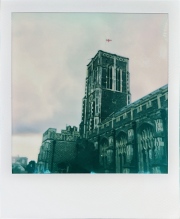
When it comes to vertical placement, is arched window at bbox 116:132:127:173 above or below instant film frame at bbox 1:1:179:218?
above

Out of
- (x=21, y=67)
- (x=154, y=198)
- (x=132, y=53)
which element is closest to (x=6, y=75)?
(x=21, y=67)

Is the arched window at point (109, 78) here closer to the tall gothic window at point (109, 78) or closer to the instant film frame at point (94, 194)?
the tall gothic window at point (109, 78)

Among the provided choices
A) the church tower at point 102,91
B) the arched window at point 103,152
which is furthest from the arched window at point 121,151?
the church tower at point 102,91

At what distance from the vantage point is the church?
96.5 inches

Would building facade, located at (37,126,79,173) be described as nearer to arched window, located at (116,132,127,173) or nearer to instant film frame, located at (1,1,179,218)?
instant film frame, located at (1,1,179,218)

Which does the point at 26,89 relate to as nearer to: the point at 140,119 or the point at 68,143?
the point at 68,143

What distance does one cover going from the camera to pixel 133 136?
8.17ft

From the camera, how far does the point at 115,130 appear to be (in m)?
2.54

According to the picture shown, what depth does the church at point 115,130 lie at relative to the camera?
245 cm

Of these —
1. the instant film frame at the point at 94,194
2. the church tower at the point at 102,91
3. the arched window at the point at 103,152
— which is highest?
the church tower at the point at 102,91

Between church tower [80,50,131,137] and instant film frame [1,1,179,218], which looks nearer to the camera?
instant film frame [1,1,179,218]

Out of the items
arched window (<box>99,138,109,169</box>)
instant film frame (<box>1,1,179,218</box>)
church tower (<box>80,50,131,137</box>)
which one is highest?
church tower (<box>80,50,131,137</box>)

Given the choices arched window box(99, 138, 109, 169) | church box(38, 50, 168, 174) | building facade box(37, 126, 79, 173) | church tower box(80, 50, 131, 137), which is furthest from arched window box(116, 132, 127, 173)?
building facade box(37, 126, 79, 173)

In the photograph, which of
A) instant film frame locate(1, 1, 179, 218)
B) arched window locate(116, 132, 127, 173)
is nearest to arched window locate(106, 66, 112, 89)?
arched window locate(116, 132, 127, 173)
